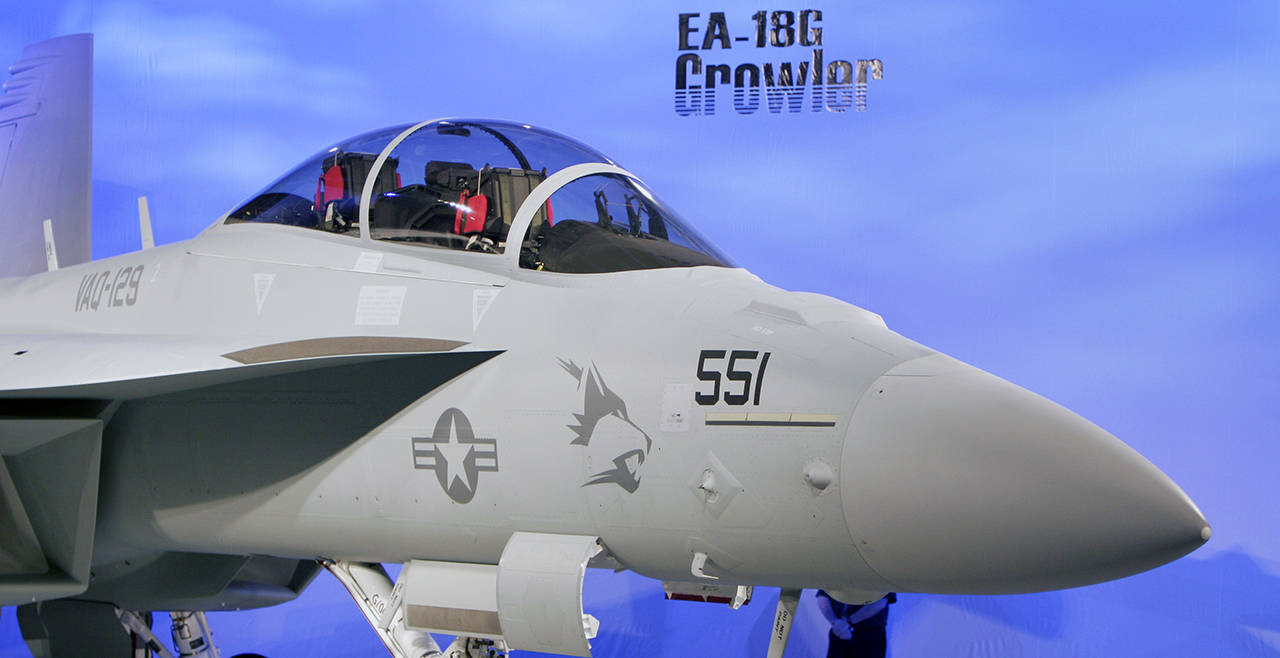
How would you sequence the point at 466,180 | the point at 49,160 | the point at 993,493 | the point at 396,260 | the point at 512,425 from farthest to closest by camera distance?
1. the point at 49,160
2. the point at 466,180
3. the point at 396,260
4. the point at 512,425
5. the point at 993,493

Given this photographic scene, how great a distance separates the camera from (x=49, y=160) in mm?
8773

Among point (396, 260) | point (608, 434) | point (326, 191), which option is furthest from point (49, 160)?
point (608, 434)

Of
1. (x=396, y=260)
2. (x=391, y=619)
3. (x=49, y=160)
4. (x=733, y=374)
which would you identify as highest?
(x=49, y=160)

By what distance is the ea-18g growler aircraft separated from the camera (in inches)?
97.7

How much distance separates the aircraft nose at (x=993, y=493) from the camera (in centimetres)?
233

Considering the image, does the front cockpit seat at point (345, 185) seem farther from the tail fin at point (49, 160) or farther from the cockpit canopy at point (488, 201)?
the tail fin at point (49, 160)

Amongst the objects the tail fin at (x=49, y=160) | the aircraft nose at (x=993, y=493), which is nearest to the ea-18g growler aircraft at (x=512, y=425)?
the aircraft nose at (x=993, y=493)

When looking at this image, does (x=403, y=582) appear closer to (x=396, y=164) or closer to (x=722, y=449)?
(x=722, y=449)

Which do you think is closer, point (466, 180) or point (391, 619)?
point (391, 619)

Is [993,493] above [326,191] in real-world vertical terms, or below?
below

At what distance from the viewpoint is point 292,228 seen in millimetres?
3811

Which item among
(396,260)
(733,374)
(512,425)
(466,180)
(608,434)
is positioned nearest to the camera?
(733,374)

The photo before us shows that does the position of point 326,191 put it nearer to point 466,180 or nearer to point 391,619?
point 466,180

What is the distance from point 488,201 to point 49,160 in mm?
6900
